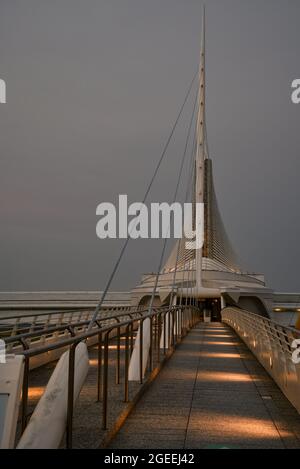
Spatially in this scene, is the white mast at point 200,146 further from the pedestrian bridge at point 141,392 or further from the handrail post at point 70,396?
the handrail post at point 70,396

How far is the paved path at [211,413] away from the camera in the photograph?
18.1ft

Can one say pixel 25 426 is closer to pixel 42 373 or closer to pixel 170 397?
pixel 42 373

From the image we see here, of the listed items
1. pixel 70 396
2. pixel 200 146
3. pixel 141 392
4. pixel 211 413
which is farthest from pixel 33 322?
pixel 200 146

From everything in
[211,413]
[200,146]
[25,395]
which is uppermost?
[200,146]

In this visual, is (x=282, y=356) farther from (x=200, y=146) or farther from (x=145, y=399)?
(x=200, y=146)

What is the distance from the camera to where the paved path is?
18.1 feet

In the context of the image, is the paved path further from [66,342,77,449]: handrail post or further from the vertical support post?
the vertical support post

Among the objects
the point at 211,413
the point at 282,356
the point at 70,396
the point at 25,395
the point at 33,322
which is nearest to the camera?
the point at 25,395

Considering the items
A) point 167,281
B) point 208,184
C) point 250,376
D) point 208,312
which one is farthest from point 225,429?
point 208,184

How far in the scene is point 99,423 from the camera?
5.49 meters

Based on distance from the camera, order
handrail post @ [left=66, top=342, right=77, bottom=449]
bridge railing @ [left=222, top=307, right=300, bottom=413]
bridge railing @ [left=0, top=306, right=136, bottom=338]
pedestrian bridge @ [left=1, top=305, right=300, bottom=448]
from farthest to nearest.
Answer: bridge railing @ [left=0, top=306, right=136, bottom=338] → bridge railing @ [left=222, top=307, right=300, bottom=413] → handrail post @ [left=66, top=342, right=77, bottom=449] → pedestrian bridge @ [left=1, top=305, right=300, bottom=448]

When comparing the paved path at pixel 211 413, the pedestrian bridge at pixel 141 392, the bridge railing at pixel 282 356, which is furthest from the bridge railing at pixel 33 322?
the bridge railing at pixel 282 356

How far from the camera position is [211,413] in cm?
692

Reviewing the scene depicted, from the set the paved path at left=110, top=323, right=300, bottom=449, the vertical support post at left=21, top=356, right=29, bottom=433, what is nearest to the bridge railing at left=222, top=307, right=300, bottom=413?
the paved path at left=110, top=323, right=300, bottom=449
